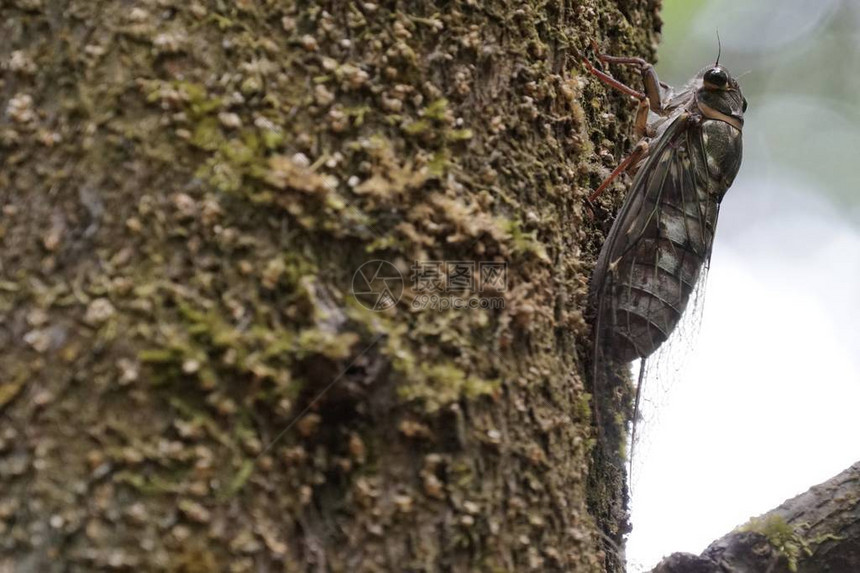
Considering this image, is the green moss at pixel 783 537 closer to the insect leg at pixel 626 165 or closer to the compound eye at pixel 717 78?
the insect leg at pixel 626 165

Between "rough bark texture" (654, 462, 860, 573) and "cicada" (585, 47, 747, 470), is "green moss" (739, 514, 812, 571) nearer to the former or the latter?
"rough bark texture" (654, 462, 860, 573)

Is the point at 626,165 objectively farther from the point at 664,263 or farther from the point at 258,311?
the point at 258,311

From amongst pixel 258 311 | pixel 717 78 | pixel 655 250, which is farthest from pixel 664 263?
pixel 258 311

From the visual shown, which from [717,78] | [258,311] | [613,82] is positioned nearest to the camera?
[258,311]

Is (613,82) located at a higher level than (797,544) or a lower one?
higher

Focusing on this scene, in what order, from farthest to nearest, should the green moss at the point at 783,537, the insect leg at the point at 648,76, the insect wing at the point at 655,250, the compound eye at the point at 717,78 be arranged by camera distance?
1. the compound eye at the point at 717,78
2. the insect leg at the point at 648,76
3. the insect wing at the point at 655,250
4. the green moss at the point at 783,537

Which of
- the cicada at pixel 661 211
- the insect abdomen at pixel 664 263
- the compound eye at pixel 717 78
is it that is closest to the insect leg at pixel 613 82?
the cicada at pixel 661 211

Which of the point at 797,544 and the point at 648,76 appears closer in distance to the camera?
the point at 797,544

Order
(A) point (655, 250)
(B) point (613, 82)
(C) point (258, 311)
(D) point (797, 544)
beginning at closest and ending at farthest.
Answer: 1. (C) point (258, 311)
2. (D) point (797, 544)
3. (B) point (613, 82)
4. (A) point (655, 250)
